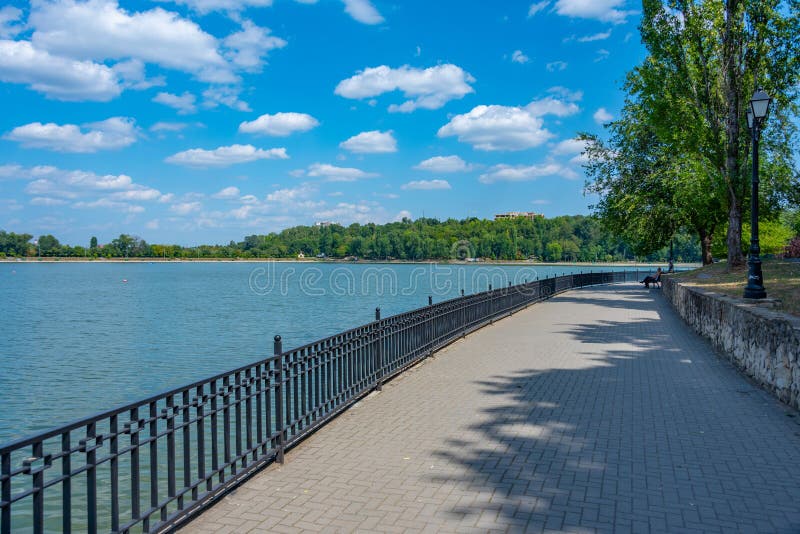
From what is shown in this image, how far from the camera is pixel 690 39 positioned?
24.4m

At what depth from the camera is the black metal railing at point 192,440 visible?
363 cm

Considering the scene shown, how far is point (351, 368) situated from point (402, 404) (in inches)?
35.6

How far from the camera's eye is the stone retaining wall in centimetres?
784

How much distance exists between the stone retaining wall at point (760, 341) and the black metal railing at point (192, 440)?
18.2ft

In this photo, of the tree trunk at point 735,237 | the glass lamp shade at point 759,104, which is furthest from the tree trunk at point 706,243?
the glass lamp shade at point 759,104

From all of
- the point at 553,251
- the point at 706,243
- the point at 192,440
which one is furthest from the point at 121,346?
the point at 553,251

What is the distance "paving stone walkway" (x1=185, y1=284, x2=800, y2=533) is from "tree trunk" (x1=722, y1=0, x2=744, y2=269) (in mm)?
17193

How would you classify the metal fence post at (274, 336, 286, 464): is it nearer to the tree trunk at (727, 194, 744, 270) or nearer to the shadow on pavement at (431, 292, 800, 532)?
the shadow on pavement at (431, 292, 800, 532)

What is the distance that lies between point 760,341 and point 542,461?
18.0ft

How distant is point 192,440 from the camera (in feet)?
31.1

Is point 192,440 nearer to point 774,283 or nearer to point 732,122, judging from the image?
point 774,283

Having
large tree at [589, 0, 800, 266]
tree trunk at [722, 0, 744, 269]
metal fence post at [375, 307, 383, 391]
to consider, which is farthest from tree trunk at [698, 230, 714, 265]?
metal fence post at [375, 307, 383, 391]

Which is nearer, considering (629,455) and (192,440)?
(629,455)

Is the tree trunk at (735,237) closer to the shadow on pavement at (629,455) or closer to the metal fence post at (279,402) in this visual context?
the shadow on pavement at (629,455)
